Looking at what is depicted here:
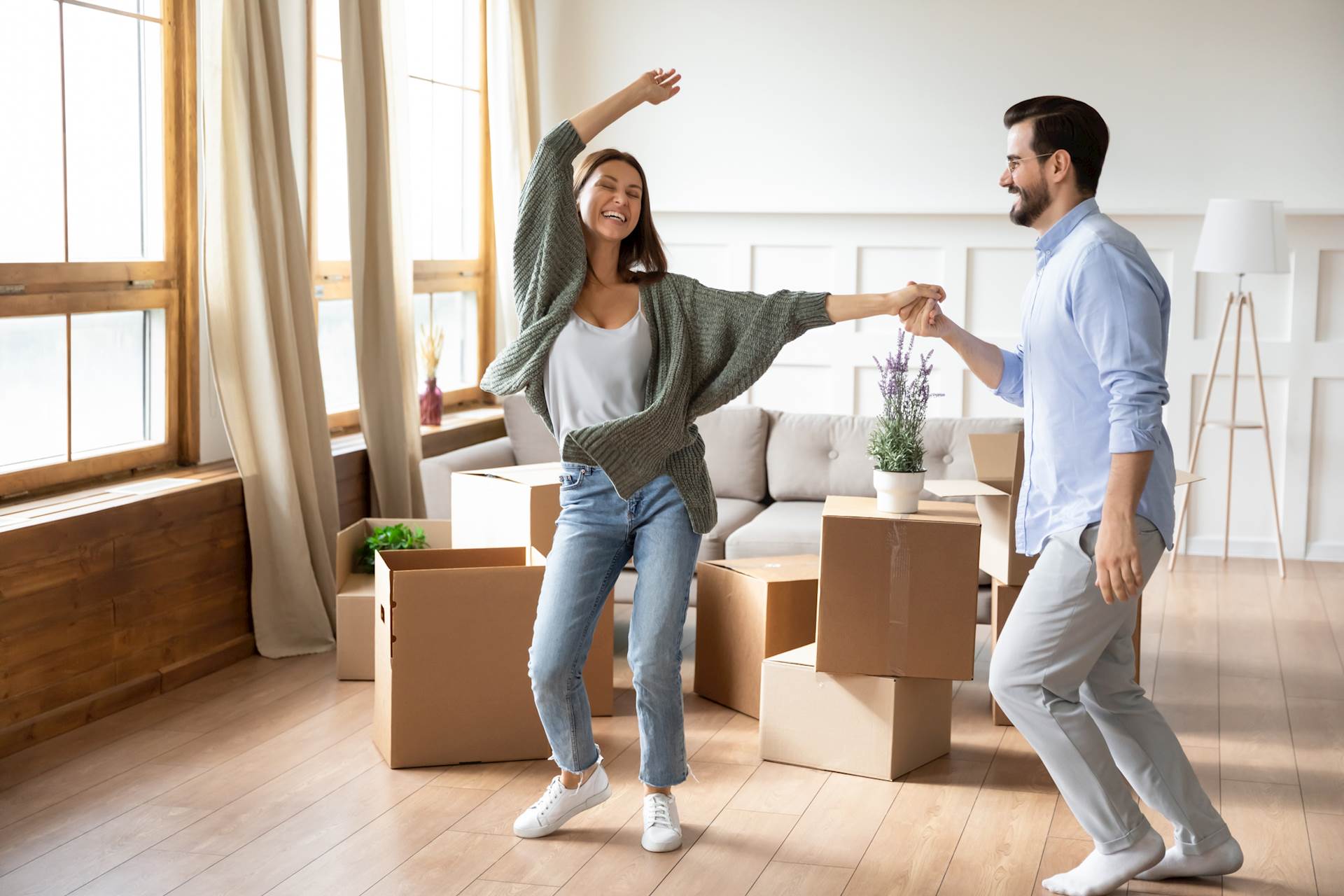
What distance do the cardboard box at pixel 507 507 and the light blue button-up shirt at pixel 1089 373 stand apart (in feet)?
5.08

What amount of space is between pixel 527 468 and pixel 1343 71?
162 inches

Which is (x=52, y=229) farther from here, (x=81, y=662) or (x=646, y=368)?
(x=646, y=368)

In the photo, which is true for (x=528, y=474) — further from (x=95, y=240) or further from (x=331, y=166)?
(x=331, y=166)

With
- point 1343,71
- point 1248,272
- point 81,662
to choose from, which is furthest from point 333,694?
point 1343,71

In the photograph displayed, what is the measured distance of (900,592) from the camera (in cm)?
306

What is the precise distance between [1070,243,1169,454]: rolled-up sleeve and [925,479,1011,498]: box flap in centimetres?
105

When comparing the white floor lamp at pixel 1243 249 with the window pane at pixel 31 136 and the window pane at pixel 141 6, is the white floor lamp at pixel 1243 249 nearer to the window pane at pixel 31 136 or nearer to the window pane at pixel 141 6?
the window pane at pixel 141 6

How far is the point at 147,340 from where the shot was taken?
397 centimetres

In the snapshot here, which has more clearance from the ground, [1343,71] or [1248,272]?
[1343,71]

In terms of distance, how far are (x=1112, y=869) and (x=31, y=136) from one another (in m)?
3.19

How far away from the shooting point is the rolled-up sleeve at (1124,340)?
2.26 m

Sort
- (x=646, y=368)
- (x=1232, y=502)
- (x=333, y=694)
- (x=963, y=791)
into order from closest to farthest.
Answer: (x=646, y=368), (x=963, y=791), (x=333, y=694), (x=1232, y=502)

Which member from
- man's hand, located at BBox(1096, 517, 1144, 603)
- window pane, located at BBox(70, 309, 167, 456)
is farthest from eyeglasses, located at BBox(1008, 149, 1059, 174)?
window pane, located at BBox(70, 309, 167, 456)

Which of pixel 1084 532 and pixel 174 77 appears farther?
pixel 174 77
